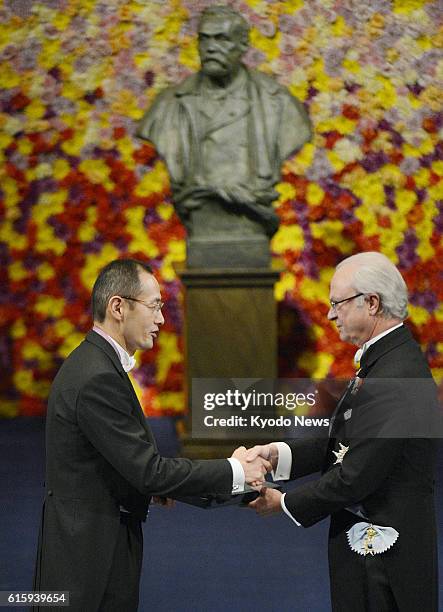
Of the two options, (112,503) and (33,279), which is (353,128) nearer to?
(33,279)

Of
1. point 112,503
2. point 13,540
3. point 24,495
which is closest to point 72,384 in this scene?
point 112,503

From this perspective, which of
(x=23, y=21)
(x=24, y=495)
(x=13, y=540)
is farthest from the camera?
(x=23, y=21)

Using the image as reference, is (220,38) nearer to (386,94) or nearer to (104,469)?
(386,94)

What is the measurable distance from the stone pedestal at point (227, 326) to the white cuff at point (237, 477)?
2717 mm

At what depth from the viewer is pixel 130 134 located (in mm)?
6320

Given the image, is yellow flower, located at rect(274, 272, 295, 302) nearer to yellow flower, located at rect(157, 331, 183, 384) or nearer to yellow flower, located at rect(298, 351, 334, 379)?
yellow flower, located at rect(298, 351, 334, 379)

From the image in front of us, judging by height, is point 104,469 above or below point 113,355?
below

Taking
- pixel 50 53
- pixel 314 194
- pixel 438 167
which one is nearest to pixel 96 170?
pixel 50 53

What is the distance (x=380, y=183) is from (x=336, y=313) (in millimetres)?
3971

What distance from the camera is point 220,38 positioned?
506 centimetres

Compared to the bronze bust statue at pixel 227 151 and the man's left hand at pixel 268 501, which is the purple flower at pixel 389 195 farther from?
the man's left hand at pixel 268 501

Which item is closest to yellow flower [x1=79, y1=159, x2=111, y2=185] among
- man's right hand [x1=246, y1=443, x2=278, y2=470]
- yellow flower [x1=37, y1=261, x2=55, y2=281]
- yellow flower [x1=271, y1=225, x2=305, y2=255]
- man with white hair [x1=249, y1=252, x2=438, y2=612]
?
yellow flower [x1=37, y1=261, x2=55, y2=281]

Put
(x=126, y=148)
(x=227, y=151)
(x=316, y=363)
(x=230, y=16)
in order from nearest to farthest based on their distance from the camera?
(x=230, y=16) < (x=227, y=151) < (x=126, y=148) < (x=316, y=363)

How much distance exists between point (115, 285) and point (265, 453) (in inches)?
26.2
